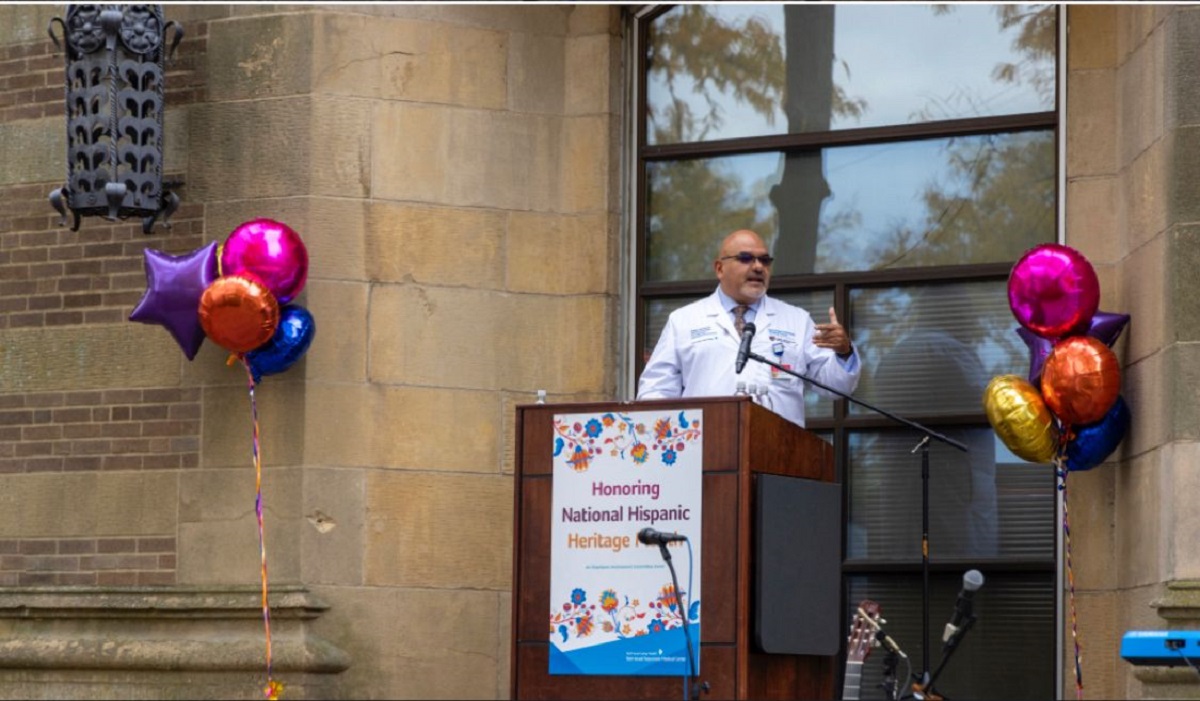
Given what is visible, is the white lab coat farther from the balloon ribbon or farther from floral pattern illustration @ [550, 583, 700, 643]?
the balloon ribbon

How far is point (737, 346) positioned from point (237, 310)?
2223 millimetres

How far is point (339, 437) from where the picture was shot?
9.73 m

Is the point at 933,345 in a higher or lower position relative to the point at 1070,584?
higher

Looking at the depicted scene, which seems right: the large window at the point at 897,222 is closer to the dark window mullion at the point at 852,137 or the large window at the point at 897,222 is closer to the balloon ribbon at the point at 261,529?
the dark window mullion at the point at 852,137

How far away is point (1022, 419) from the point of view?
8.50 meters

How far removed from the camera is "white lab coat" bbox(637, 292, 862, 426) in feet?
28.7

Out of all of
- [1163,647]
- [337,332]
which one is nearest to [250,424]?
[337,332]

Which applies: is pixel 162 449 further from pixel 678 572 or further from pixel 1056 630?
pixel 1056 630

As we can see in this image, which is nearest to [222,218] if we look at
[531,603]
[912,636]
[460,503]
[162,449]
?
[162,449]

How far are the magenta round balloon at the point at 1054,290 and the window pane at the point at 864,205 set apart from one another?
3.61ft

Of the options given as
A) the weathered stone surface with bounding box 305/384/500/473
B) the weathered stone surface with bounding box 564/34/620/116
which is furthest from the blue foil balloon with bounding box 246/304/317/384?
the weathered stone surface with bounding box 564/34/620/116

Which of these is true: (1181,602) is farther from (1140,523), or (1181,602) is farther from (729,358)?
(729,358)

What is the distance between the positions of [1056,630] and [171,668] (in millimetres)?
3992

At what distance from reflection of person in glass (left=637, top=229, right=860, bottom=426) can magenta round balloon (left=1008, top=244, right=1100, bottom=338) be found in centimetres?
73
